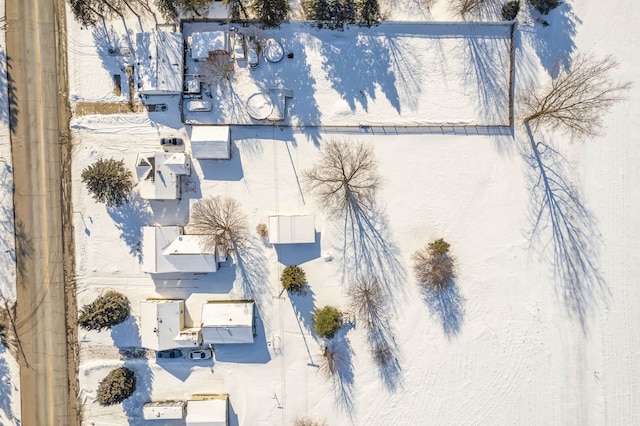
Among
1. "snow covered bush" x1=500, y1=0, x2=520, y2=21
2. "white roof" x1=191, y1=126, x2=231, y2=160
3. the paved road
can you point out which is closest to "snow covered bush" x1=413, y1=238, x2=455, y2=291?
"white roof" x1=191, y1=126, x2=231, y2=160

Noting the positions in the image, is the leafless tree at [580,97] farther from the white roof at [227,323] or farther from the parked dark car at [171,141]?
the parked dark car at [171,141]

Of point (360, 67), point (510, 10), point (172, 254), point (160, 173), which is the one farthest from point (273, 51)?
point (510, 10)

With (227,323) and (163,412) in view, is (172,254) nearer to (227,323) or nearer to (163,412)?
→ (227,323)

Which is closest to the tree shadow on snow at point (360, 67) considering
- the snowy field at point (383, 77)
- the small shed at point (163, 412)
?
the snowy field at point (383, 77)

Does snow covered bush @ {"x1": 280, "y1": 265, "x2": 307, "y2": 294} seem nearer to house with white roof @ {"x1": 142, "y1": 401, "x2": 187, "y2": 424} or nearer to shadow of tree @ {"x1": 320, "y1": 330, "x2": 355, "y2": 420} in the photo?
shadow of tree @ {"x1": 320, "y1": 330, "x2": 355, "y2": 420}

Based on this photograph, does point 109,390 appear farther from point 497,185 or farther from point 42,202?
point 497,185

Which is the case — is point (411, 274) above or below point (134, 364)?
above

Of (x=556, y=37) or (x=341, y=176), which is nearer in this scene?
(x=341, y=176)
